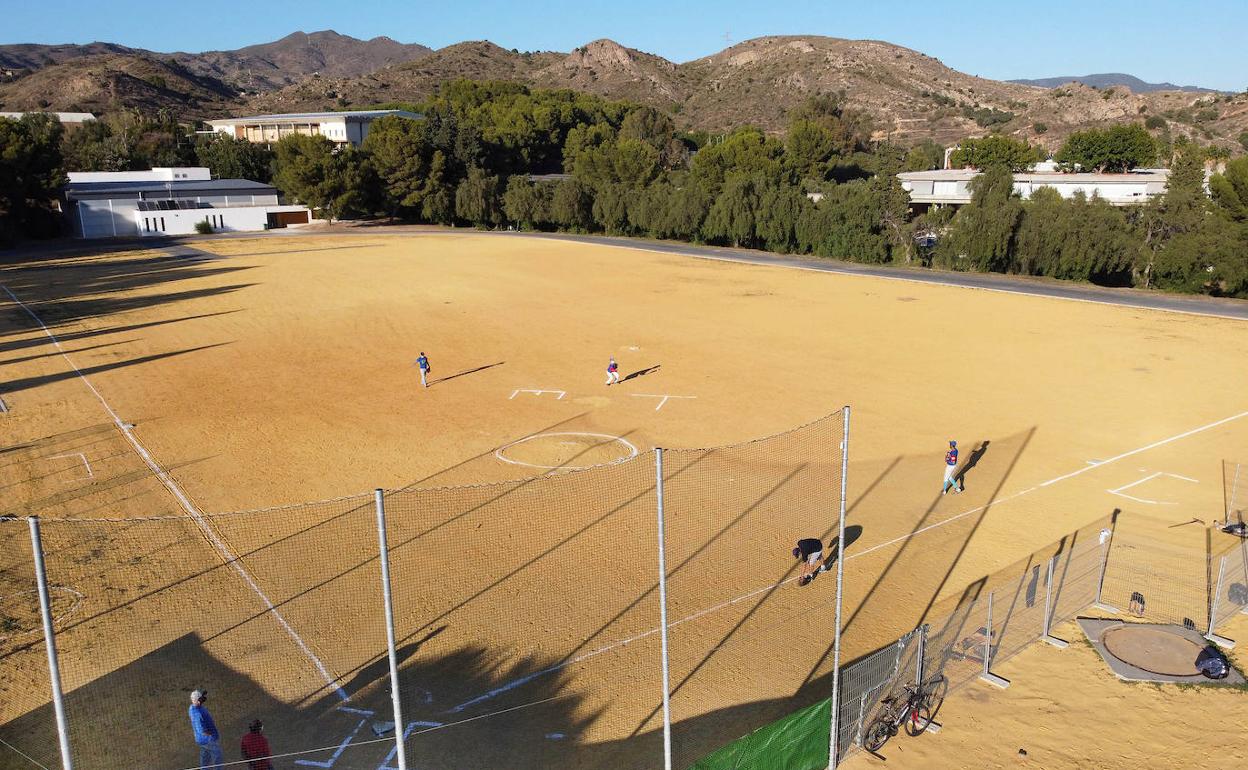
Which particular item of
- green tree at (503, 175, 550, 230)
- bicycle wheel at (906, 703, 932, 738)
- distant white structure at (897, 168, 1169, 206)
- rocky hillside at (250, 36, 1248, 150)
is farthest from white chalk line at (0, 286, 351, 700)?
rocky hillside at (250, 36, 1248, 150)

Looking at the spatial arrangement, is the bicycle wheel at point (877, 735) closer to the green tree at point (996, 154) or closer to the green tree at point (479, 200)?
the green tree at point (479, 200)

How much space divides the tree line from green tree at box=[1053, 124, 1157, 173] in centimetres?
16

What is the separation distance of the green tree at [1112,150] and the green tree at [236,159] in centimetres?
9378

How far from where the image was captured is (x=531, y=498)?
63.6 ft

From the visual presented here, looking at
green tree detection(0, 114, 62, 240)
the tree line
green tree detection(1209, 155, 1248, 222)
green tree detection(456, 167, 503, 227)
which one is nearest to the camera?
green tree detection(1209, 155, 1248, 222)

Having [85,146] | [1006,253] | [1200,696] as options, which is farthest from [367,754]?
[85,146]

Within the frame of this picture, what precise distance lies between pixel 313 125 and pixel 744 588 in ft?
412

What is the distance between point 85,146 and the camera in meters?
110

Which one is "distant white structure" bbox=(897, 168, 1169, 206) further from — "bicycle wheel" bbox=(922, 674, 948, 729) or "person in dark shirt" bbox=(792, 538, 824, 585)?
"bicycle wheel" bbox=(922, 674, 948, 729)

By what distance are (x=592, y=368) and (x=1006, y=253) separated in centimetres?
3528

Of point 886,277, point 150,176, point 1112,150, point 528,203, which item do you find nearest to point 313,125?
point 150,176

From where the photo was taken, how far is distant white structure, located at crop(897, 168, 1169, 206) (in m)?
70.8

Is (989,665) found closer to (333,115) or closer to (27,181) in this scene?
(27,181)

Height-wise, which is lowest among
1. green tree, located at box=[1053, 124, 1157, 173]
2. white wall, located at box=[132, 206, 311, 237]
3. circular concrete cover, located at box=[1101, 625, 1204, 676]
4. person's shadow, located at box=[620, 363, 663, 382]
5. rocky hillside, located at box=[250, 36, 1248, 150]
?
circular concrete cover, located at box=[1101, 625, 1204, 676]
